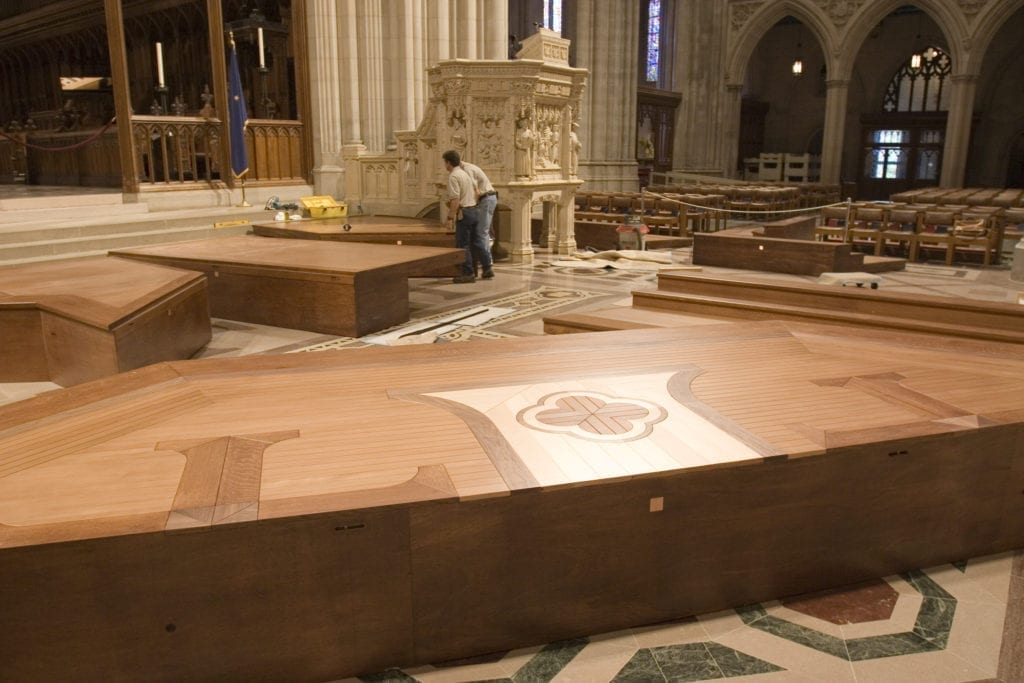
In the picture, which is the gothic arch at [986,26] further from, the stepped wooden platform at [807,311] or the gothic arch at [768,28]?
the stepped wooden platform at [807,311]

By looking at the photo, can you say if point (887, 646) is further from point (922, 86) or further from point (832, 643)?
point (922, 86)

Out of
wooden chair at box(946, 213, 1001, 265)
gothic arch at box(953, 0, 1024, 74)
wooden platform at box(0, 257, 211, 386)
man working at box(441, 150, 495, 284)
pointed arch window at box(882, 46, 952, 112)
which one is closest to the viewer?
wooden platform at box(0, 257, 211, 386)

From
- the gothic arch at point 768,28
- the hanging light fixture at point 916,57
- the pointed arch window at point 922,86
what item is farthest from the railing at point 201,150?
the pointed arch window at point 922,86

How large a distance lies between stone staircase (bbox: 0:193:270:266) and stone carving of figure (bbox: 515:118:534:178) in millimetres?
3505

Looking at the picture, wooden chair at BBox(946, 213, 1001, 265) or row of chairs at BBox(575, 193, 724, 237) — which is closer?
wooden chair at BBox(946, 213, 1001, 265)

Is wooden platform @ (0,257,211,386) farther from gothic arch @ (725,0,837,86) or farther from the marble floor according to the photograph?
gothic arch @ (725,0,837,86)

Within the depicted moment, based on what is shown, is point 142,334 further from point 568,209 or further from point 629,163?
point 629,163

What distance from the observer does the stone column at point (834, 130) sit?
21141 millimetres

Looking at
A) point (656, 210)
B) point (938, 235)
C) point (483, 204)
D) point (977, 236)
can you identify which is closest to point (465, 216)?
point (483, 204)

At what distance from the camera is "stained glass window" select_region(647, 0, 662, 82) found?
1003 inches

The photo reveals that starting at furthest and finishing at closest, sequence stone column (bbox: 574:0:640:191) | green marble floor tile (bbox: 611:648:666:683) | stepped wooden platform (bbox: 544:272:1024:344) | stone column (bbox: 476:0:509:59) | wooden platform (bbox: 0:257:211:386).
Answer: stone column (bbox: 574:0:640:191) < stone column (bbox: 476:0:509:59) < wooden platform (bbox: 0:257:211:386) < stepped wooden platform (bbox: 544:272:1024:344) < green marble floor tile (bbox: 611:648:666:683)

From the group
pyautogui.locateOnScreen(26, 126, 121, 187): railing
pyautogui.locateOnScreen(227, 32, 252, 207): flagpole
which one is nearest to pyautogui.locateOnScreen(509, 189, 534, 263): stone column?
pyautogui.locateOnScreen(227, 32, 252, 207): flagpole

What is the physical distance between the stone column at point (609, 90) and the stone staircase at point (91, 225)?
11.1 m

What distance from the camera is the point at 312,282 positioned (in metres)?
6.14
